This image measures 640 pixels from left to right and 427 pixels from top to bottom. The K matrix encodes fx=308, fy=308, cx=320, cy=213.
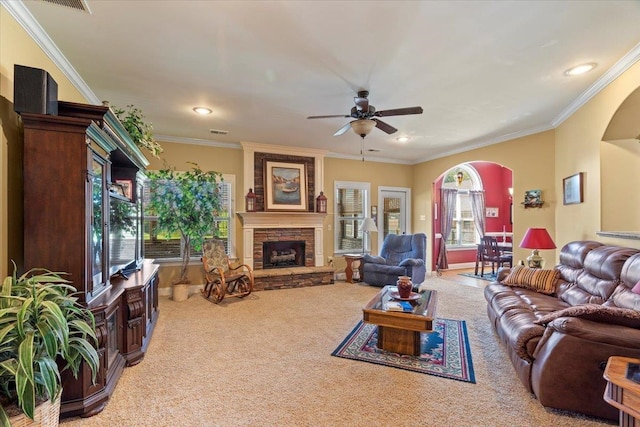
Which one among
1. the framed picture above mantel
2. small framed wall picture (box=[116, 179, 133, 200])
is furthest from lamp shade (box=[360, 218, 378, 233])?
small framed wall picture (box=[116, 179, 133, 200])

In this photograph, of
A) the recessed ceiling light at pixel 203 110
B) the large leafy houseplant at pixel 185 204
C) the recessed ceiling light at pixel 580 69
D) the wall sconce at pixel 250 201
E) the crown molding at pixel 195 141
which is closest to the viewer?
the recessed ceiling light at pixel 580 69

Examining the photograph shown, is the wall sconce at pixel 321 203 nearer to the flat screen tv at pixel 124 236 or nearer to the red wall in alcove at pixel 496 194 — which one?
the flat screen tv at pixel 124 236

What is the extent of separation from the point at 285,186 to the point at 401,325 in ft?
13.0

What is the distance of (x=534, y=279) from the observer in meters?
3.60

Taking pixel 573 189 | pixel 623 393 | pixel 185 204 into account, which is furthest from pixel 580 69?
pixel 185 204

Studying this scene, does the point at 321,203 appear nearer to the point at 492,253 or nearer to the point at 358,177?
the point at 358,177

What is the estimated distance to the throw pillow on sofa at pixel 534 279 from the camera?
3479mm

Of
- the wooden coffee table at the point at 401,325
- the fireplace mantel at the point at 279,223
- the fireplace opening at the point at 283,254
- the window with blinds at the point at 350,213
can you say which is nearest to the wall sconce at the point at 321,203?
the fireplace mantel at the point at 279,223

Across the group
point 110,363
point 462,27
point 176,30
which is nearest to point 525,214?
point 462,27

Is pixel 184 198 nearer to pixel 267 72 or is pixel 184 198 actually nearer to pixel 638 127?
pixel 267 72

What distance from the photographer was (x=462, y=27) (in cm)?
227

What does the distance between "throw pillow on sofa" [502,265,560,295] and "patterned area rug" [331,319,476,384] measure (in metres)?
0.85

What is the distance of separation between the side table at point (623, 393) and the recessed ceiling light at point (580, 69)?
2685 millimetres

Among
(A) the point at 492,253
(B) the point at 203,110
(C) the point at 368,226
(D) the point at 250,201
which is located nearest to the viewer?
(B) the point at 203,110
